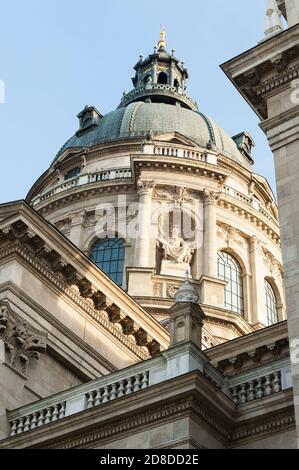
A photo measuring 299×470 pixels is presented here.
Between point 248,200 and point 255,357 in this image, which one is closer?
point 255,357

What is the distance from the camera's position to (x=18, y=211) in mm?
22172

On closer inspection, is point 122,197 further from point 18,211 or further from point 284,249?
point 284,249

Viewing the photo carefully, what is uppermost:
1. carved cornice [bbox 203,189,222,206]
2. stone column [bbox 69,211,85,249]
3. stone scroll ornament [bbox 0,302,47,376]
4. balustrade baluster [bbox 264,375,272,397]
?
carved cornice [bbox 203,189,222,206]

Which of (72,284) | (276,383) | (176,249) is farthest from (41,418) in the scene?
(176,249)

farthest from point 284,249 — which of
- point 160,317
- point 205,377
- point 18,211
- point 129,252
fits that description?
point 129,252

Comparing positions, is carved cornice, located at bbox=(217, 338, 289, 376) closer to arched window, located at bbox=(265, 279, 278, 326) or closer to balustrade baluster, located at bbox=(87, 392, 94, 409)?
balustrade baluster, located at bbox=(87, 392, 94, 409)

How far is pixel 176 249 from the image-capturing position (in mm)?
38688

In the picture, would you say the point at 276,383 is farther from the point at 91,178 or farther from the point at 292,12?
the point at 91,178

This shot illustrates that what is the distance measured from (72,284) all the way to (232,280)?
17928mm

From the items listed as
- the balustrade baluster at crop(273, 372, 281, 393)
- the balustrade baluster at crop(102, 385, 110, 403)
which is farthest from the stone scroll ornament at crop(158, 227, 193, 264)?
the balustrade baluster at crop(273, 372, 281, 393)

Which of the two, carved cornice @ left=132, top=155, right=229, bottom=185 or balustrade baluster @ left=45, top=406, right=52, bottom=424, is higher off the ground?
carved cornice @ left=132, top=155, right=229, bottom=185

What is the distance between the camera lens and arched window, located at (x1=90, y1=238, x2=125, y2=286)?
3944 centimetres

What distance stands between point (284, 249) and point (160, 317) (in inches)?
784

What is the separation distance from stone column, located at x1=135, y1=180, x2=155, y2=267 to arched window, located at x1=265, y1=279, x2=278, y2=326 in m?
6.63
